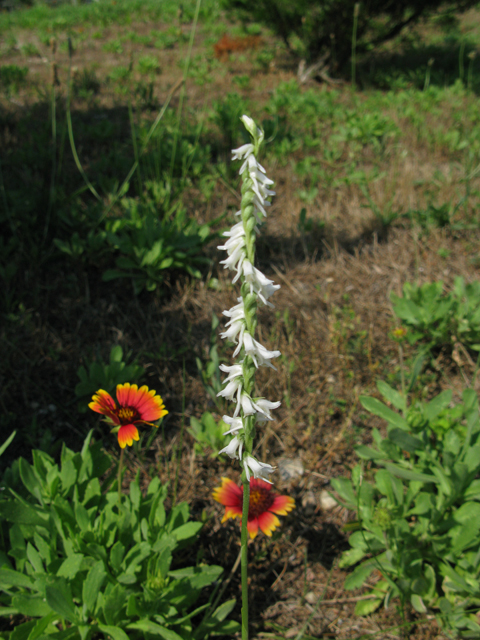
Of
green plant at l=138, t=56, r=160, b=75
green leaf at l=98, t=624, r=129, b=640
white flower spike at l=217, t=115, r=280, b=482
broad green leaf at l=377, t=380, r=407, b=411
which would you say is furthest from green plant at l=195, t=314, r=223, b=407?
green plant at l=138, t=56, r=160, b=75

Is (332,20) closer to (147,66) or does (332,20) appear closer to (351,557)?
(147,66)

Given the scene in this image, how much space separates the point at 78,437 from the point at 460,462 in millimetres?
1668

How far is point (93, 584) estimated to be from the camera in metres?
1.34

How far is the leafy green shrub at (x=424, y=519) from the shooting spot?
154cm

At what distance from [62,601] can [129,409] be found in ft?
1.90

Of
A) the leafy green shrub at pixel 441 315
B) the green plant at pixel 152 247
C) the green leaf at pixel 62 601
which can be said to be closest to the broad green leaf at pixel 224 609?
the green leaf at pixel 62 601

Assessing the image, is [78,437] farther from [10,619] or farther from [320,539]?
[320,539]

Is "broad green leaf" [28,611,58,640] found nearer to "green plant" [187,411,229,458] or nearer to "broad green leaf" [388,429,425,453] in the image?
"green plant" [187,411,229,458]

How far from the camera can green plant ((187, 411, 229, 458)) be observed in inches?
79.0

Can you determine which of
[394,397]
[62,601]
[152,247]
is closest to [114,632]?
[62,601]

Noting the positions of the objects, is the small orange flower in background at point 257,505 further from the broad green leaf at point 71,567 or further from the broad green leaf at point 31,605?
the broad green leaf at point 31,605

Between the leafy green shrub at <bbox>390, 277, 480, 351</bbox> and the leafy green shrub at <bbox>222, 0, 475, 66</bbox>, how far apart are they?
16.7 ft

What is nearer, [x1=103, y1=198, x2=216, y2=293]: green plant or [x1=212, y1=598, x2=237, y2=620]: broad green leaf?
[x1=212, y1=598, x2=237, y2=620]: broad green leaf

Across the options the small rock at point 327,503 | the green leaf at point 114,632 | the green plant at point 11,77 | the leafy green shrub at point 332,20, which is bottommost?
the small rock at point 327,503
